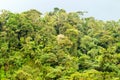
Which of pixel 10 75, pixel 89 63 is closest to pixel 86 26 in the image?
pixel 89 63

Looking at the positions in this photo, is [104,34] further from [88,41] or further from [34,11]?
[34,11]

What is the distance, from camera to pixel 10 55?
94.2ft

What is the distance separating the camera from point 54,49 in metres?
28.8

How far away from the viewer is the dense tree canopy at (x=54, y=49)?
2623cm

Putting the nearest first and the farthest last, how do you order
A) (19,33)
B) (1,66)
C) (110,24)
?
(1,66) → (19,33) → (110,24)

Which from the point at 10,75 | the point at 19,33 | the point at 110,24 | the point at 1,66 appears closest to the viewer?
the point at 10,75

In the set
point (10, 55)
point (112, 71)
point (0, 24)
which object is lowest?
point (112, 71)

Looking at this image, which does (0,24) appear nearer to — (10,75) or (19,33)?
(19,33)

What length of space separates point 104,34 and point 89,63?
5.80 m

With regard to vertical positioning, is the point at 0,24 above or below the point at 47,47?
above

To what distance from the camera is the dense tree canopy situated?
2623 centimetres

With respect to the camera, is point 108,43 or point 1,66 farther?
→ point 108,43

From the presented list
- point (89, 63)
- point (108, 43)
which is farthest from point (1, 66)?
point (108, 43)

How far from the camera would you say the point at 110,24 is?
36.8 meters
